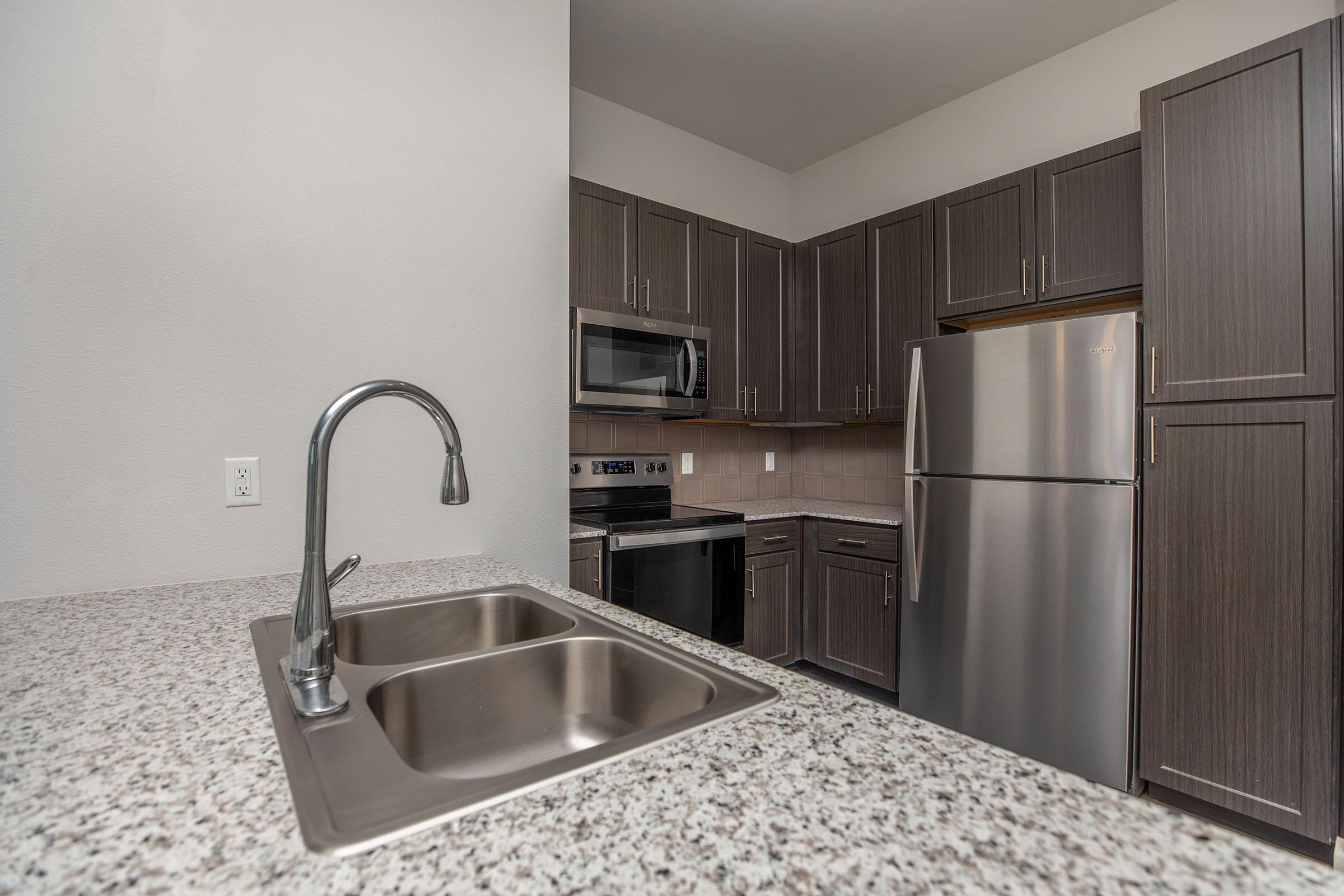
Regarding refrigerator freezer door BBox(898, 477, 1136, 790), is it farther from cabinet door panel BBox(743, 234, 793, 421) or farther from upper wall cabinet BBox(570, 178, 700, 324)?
upper wall cabinet BBox(570, 178, 700, 324)

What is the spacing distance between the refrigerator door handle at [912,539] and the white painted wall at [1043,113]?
1226mm

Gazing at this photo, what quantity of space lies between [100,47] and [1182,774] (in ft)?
10.5

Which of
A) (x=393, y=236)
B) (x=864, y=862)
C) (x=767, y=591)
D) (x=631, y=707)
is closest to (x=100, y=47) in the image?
(x=393, y=236)

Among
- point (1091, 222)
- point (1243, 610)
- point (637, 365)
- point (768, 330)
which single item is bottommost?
point (1243, 610)

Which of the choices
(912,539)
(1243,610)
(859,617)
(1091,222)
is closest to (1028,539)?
(912,539)

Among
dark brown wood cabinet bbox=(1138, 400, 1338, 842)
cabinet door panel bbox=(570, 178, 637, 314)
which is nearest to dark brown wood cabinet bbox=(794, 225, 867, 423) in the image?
cabinet door panel bbox=(570, 178, 637, 314)

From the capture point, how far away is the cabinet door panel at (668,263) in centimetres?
274

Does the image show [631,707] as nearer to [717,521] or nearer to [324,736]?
[324,736]

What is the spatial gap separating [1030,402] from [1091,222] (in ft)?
2.40

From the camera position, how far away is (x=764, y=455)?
144 inches

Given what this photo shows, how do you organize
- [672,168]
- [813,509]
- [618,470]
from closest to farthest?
1. [618,470]
2. [813,509]
3. [672,168]

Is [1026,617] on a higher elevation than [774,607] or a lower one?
higher

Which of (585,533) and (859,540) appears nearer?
(585,533)

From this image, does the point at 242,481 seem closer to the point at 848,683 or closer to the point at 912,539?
the point at 912,539
